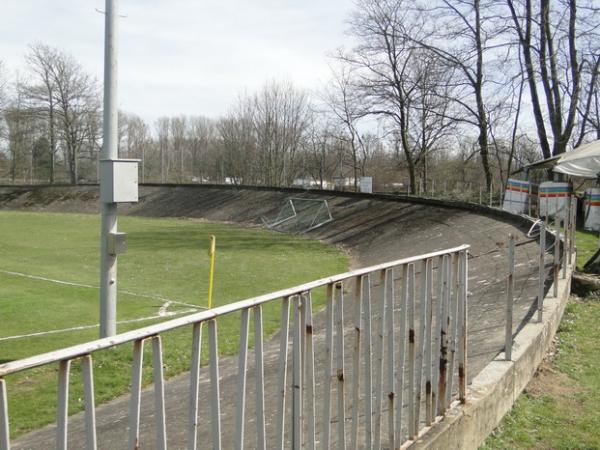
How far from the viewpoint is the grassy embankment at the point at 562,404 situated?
4262mm

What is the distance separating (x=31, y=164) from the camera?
73562 mm

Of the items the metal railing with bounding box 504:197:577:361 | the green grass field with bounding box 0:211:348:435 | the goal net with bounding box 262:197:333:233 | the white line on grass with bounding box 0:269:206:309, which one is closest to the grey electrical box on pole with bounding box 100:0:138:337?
the green grass field with bounding box 0:211:348:435

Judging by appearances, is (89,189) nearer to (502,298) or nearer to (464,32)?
(464,32)

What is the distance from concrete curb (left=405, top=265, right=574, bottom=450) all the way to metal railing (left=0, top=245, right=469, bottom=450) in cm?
9

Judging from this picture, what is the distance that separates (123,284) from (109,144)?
6856 mm

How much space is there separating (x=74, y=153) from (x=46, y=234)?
42.6 meters

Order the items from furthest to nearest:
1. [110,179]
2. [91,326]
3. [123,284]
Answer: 1. [123,284]
2. [91,326]
3. [110,179]

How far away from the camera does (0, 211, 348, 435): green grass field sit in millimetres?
6848

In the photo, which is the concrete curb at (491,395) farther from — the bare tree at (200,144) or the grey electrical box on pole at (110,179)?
the bare tree at (200,144)

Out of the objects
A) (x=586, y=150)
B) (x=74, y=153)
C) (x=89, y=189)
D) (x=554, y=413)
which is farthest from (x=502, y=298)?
(x=74, y=153)

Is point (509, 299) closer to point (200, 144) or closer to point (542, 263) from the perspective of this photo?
point (542, 263)

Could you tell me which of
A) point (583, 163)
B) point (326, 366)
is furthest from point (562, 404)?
point (583, 163)

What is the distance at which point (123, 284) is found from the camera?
14.0m

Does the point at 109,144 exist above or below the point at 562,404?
above
